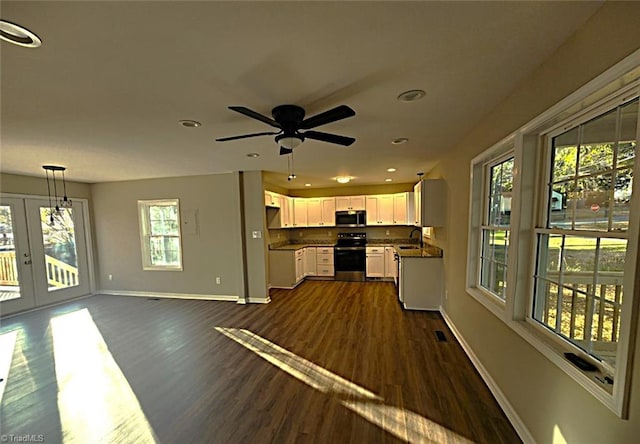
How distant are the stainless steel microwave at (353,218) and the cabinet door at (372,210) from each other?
0.10m

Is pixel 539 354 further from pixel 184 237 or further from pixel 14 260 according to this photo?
pixel 14 260

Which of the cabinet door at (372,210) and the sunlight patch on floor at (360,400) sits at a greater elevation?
the cabinet door at (372,210)

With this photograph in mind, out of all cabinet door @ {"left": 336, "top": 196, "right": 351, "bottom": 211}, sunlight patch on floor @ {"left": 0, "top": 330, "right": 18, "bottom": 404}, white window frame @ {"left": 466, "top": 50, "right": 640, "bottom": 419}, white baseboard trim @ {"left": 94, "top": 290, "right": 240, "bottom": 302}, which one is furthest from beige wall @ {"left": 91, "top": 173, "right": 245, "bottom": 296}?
white window frame @ {"left": 466, "top": 50, "right": 640, "bottom": 419}

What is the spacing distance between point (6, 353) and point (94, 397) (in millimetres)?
1954

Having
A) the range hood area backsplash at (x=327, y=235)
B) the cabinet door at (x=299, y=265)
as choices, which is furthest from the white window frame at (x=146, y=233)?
the cabinet door at (x=299, y=265)

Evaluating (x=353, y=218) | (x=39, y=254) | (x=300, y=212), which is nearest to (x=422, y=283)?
(x=353, y=218)

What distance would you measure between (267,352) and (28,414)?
2004mm

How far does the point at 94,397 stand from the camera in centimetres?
223

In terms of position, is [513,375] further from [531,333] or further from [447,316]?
[447,316]

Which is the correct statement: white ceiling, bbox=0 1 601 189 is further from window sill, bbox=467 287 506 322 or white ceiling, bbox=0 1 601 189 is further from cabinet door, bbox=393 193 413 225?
cabinet door, bbox=393 193 413 225

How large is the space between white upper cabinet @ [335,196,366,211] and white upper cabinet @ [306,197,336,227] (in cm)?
14

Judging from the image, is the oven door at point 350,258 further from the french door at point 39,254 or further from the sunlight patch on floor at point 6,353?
the french door at point 39,254

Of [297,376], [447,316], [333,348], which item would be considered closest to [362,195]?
[447,316]

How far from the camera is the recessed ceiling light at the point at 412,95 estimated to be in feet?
6.09
